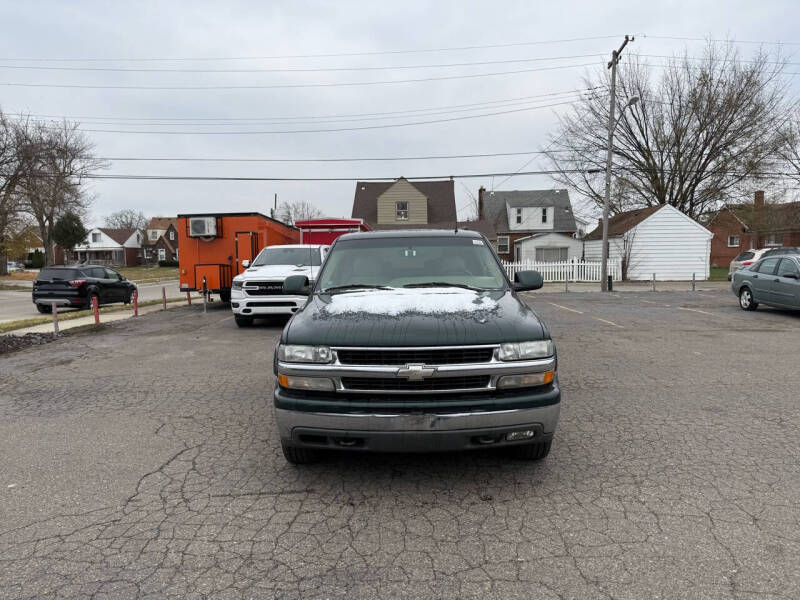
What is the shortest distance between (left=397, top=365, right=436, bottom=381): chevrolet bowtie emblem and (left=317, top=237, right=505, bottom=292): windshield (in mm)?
1413

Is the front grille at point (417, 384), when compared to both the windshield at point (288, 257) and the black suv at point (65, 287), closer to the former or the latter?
the windshield at point (288, 257)

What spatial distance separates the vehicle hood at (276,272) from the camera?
427 inches

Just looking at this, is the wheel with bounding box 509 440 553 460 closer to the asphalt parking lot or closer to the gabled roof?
the asphalt parking lot

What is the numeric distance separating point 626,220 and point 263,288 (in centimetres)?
2786

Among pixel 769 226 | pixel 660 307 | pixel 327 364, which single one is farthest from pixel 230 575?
pixel 769 226

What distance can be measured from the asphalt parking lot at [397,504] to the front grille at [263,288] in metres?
4.81

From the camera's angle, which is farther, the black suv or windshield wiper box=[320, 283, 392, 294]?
the black suv

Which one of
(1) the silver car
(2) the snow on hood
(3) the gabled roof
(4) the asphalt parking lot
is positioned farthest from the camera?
(3) the gabled roof

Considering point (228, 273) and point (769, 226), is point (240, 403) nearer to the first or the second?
point (228, 273)

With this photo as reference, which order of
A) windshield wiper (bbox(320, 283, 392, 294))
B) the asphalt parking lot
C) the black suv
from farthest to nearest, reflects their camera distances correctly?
the black suv, windshield wiper (bbox(320, 283, 392, 294)), the asphalt parking lot

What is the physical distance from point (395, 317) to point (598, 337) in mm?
7544

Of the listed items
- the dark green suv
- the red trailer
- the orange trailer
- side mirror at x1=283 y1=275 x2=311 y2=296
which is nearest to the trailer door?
the orange trailer

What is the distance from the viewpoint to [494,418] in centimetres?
308

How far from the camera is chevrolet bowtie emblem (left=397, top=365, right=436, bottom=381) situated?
122 inches
